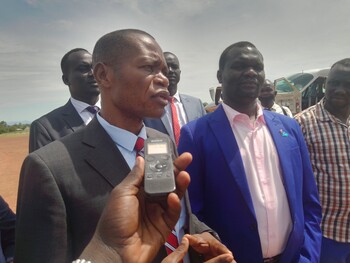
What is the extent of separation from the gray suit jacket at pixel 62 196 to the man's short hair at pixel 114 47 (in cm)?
55

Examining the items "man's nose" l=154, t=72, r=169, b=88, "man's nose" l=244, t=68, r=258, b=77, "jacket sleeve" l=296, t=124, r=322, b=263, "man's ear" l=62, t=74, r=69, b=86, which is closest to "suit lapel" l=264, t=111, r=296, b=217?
"jacket sleeve" l=296, t=124, r=322, b=263

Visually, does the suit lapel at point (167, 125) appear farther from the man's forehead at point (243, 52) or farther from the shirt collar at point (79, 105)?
the man's forehead at point (243, 52)

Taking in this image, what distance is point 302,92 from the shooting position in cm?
1384

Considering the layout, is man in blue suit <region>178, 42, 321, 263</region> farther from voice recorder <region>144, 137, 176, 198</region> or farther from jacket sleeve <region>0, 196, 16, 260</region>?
jacket sleeve <region>0, 196, 16, 260</region>

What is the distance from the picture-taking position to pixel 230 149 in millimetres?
1931

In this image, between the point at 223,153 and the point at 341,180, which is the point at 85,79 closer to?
the point at 223,153

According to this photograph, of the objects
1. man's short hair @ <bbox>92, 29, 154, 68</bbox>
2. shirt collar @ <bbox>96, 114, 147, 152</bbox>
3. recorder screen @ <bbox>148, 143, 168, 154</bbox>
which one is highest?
man's short hair @ <bbox>92, 29, 154, 68</bbox>

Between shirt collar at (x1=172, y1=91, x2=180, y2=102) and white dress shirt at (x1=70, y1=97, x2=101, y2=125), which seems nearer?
white dress shirt at (x1=70, y1=97, x2=101, y2=125)

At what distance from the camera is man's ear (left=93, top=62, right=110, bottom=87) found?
1625mm

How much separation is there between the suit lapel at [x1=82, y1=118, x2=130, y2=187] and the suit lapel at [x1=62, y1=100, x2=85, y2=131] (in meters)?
1.72

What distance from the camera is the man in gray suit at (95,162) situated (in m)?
1.18

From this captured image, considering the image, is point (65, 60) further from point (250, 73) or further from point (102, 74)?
point (250, 73)

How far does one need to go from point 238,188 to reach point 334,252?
1.59 metres

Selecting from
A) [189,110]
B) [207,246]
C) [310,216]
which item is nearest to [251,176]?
[310,216]
